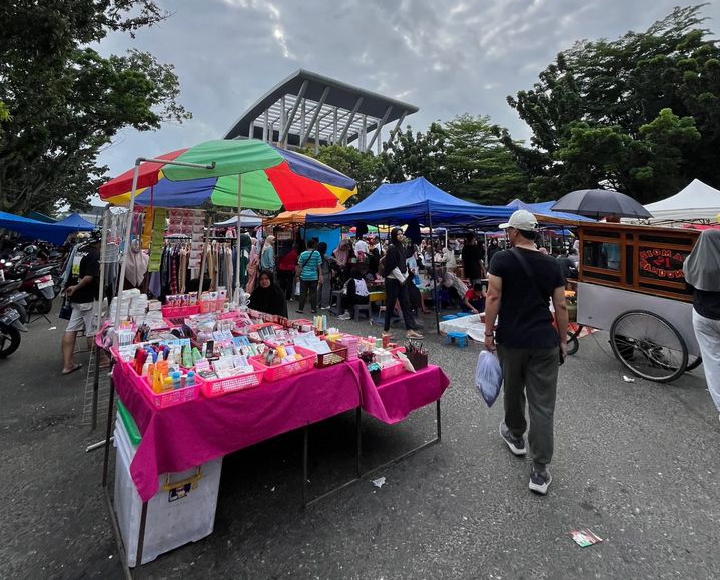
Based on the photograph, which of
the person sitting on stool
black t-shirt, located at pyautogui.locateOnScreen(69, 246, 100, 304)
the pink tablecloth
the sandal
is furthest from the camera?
the person sitting on stool

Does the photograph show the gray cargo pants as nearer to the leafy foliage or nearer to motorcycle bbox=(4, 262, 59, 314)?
motorcycle bbox=(4, 262, 59, 314)

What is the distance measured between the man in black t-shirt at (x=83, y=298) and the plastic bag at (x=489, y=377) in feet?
15.1

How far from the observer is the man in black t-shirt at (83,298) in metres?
4.53

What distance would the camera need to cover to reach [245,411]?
84.5 inches

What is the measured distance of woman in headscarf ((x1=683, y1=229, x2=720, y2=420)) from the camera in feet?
10.8

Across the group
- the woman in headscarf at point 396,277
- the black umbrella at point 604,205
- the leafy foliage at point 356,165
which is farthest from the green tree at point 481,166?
the woman in headscarf at point 396,277

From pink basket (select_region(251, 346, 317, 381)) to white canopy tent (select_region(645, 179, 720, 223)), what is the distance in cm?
1070

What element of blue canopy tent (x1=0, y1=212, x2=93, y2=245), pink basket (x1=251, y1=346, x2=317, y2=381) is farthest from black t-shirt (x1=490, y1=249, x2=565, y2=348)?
blue canopy tent (x1=0, y1=212, x2=93, y2=245)

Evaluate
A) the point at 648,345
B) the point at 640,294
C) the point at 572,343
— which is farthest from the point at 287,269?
the point at 648,345

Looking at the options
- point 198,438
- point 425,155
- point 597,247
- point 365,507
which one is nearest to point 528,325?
point 365,507

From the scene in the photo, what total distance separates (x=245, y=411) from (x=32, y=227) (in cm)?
1261

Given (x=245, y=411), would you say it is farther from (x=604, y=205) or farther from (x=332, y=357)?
(x=604, y=205)

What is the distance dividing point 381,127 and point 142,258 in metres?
46.5

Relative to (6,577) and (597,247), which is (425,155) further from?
(6,577)
